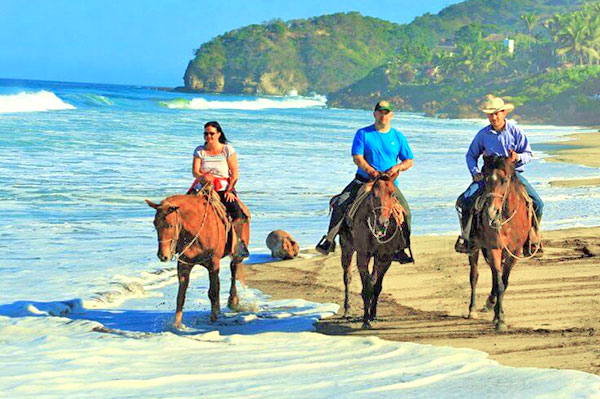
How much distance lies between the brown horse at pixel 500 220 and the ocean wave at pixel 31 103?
54233 millimetres

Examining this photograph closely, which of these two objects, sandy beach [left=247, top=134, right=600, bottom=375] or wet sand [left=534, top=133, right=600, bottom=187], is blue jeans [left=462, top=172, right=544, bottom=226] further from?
wet sand [left=534, top=133, right=600, bottom=187]

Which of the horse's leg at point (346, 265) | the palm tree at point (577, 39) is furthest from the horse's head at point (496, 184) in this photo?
the palm tree at point (577, 39)

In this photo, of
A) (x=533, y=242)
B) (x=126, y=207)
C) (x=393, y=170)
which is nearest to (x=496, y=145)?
(x=533, y=242)

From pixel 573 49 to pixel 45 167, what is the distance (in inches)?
4721

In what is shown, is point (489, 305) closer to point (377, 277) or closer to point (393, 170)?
point (377, 277)

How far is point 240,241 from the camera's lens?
1030cm

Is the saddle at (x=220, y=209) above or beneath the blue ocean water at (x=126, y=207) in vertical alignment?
above

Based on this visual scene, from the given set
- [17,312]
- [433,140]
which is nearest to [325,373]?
[17,312]

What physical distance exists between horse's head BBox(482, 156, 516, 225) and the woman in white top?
2.67 m

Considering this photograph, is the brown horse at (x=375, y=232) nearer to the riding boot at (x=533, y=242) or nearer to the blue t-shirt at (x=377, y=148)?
the blue t-shirt at (x=377, y=148)

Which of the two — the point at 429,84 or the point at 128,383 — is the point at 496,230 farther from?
the point at 429,84

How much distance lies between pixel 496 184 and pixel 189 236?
3034 mm

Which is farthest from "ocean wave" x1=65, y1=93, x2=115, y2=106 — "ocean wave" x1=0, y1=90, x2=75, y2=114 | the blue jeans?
the blue jeans

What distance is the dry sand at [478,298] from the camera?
8461 mm
